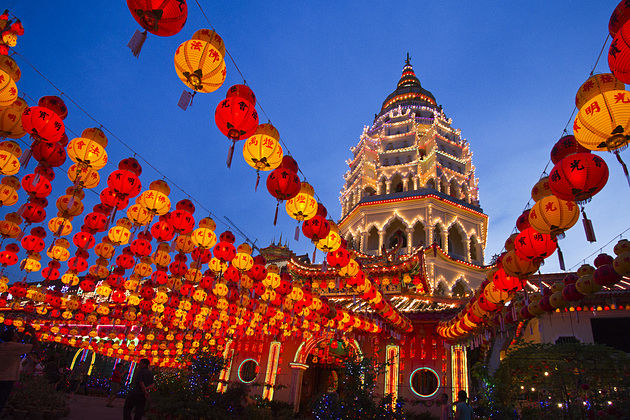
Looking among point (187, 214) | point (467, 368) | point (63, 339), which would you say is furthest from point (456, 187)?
point (63, 339)

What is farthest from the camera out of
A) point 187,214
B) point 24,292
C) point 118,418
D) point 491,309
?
point 24,292

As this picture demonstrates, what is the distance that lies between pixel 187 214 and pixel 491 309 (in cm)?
669

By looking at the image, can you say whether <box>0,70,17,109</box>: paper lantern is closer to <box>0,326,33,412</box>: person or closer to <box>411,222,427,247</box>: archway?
<box>0,326,33,412</box>: person

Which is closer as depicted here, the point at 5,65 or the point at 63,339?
the point at 5,65

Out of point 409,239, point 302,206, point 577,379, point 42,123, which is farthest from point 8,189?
point 409,239

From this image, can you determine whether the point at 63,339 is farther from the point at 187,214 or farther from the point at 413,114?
the point at 413,114

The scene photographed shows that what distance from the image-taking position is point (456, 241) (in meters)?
23.2

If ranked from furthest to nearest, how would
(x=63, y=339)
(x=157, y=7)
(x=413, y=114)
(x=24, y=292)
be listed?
1. (x=413, y=114)
2. (x=63, y=339)
3. (x=24, y=292)
4. (x=157, y=7)

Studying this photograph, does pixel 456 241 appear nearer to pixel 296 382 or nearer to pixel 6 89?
pixel 296 382

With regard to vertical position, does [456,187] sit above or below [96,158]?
above

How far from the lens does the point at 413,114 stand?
26.5 meters

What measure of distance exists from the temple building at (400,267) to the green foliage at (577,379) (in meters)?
3.22

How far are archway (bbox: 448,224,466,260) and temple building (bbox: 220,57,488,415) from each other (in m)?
0.09

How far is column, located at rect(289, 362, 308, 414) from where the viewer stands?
46.7 feet
